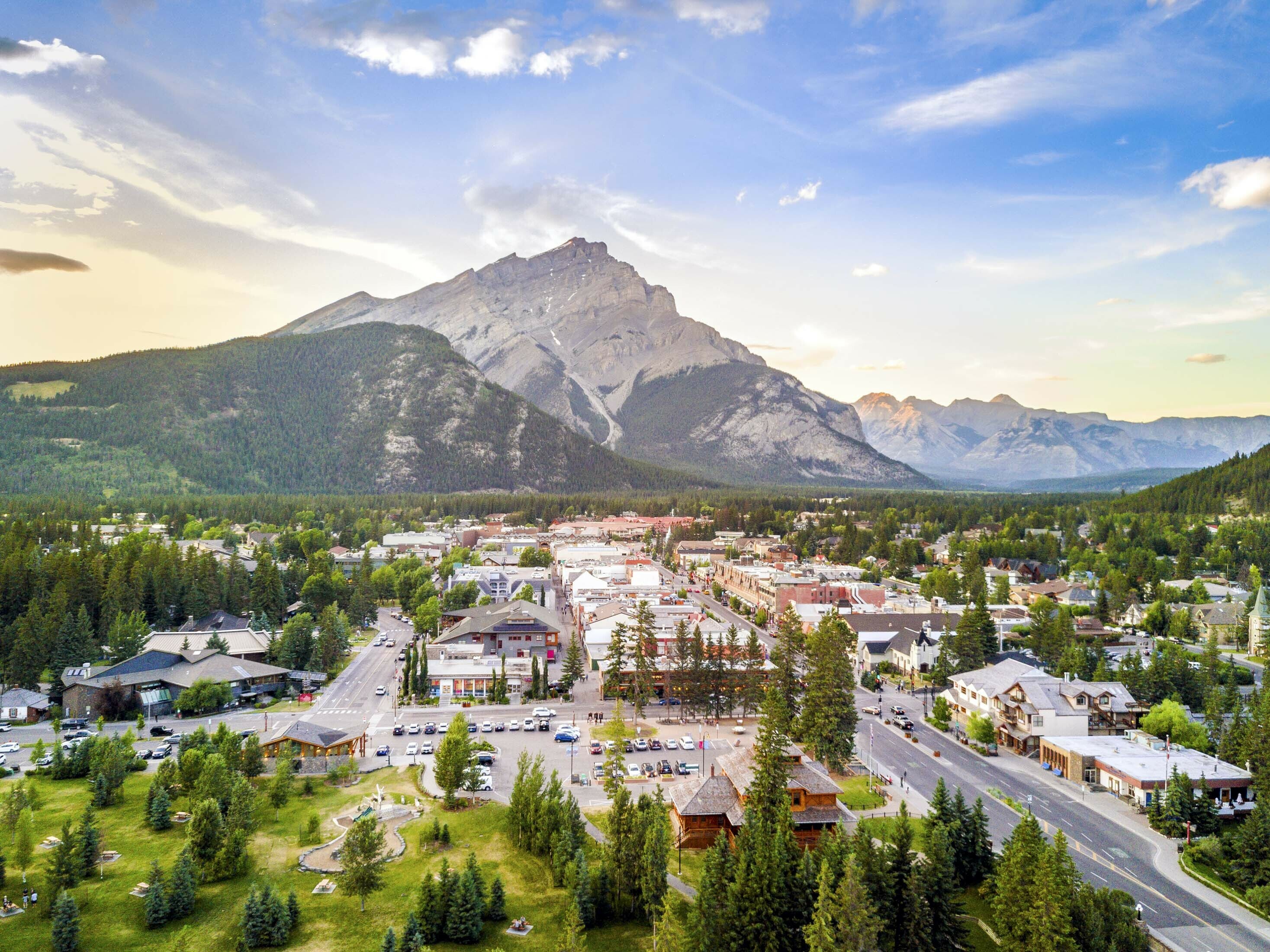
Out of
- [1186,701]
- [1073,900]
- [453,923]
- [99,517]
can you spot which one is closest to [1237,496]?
[1186,701]

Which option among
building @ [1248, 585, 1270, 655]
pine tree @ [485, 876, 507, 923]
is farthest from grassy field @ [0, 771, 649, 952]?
building @ [1248, 585, 1270, 655]

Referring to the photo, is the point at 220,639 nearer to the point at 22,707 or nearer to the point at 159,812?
the point at 22,707

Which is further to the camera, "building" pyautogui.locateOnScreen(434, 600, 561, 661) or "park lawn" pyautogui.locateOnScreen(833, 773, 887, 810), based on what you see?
"building" pyautogui.locateOnScreen(434, 600, 561, 661)

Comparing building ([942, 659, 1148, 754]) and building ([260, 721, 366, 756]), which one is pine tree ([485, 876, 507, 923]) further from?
building ([942, 659, 1148, 754])

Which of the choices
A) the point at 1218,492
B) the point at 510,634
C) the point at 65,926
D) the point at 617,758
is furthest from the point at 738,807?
the point at 1218,492

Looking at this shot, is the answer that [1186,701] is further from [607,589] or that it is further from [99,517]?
[99,517]

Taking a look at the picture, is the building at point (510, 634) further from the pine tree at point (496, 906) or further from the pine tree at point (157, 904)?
the pine tree at point (157, 904)

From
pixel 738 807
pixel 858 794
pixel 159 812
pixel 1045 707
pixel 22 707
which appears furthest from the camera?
pixel 22 707
